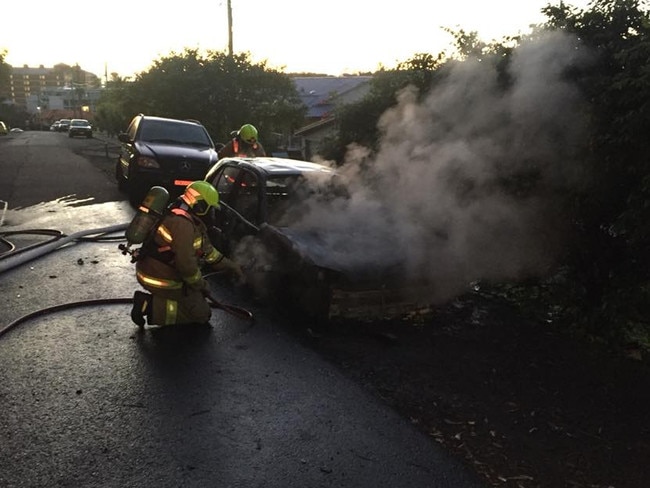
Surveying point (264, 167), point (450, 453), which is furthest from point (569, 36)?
point (450, 453)

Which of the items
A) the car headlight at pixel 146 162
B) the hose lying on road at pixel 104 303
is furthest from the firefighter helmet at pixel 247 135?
the hose lying on road at pixel 104 303

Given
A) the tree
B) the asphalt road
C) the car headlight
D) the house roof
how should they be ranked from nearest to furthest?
the asphalt road
the car headlight
the tree
the house roof

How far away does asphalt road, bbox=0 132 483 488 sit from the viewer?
2.97 meters

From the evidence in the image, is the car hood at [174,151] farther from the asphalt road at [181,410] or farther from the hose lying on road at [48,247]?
the asphalt road at [181,410]

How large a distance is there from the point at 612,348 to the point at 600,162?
5.29ft

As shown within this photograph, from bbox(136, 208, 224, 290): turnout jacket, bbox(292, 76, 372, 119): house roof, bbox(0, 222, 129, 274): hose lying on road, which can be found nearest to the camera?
bbox(136, 208, 224, 290): turnout jacket

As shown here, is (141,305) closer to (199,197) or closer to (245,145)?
(199,197)

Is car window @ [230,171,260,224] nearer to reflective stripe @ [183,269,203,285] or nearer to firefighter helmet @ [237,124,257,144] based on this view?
reflective stripe @ [183,269,203,285]

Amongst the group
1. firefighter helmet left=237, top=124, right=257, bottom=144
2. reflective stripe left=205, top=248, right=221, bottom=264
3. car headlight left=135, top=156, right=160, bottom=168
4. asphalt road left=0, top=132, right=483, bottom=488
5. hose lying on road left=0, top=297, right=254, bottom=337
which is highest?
firefighter helmet left=237, top=124, right=257, bottom=144

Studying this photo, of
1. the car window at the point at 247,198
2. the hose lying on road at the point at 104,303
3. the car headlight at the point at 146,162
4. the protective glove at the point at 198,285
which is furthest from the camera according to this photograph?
the car headlight at the point at 146,162

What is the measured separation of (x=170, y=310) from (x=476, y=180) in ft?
10.5

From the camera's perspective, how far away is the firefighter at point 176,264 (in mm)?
4660

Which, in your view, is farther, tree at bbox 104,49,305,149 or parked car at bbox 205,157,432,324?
tree at bbox 104,49,305,149

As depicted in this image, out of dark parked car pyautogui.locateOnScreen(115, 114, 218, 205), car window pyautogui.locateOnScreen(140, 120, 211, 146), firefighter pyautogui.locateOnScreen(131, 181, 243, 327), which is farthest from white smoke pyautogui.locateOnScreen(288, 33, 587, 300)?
car window pyautogui.locateOnScreen(140, 120, 211, 146)
